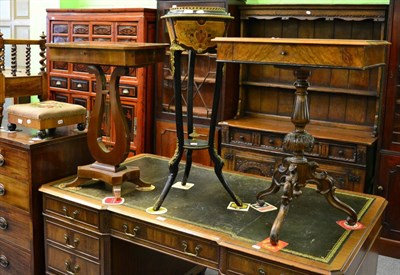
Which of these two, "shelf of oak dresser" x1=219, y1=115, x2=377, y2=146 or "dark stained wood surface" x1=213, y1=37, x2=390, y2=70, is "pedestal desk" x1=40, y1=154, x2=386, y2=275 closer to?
"dark stained wood surface" x1=213, y1=37, x2=390, y2=70

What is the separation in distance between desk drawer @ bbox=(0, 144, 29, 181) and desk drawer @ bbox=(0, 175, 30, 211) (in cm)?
3

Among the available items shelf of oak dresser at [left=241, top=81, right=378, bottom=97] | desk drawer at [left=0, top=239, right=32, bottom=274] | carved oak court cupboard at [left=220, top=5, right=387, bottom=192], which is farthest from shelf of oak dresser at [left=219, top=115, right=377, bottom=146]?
desk drawer at [left=0, top=239, right=32, bottom=274]

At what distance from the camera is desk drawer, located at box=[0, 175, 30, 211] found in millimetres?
2738

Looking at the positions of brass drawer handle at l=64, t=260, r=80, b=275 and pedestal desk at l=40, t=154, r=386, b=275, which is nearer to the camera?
pedestal desk at l=40, t=154, r=386, b=275

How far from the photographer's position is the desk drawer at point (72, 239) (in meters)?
2.49

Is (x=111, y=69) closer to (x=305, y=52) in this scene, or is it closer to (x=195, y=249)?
(x=195, y=249)

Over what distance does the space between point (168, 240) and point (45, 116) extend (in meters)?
1.09

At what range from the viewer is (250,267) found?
199 cm

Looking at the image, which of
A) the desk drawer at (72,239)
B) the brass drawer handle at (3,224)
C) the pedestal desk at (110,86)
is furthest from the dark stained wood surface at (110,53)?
the brass drawer handle at (3,224)

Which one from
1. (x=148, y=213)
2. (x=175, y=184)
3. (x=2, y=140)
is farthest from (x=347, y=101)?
(x=2, y=140)

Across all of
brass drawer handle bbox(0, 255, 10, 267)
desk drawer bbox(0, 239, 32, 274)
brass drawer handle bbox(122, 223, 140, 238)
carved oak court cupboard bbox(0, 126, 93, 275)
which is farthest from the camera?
brass drawer handle bbox(0, 255, 10, 267)

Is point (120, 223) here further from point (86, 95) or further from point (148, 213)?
point (86, 95)

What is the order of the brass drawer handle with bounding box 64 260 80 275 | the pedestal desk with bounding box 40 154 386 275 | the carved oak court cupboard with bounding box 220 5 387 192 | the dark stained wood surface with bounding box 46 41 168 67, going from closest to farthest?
the pedestal desk with bounding box 40 154 386 275, the dark stained wood surface with bounding box 46 41 168 67, the brass drawer handle with bounding box 64 260 80 275, the carved oak court cupboard with bounding box 220 5 387 192

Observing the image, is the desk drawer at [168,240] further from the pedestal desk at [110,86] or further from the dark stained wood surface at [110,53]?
the dark stained wood surface at [110,53]
